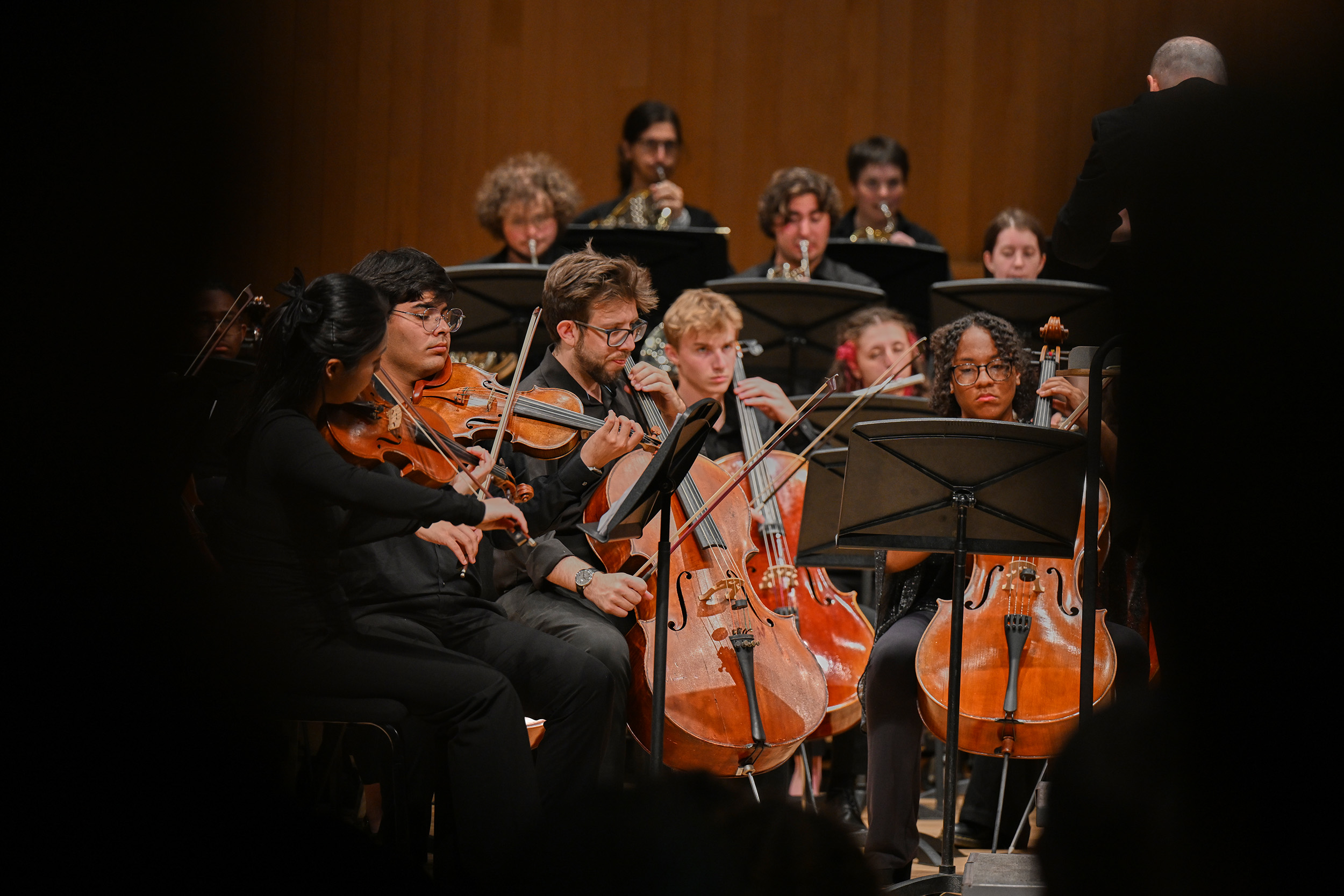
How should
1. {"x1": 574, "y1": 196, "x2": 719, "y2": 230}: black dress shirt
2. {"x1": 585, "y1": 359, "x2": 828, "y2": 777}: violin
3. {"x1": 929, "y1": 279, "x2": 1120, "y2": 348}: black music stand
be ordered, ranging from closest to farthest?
{"x1": 585, "y1": 359, "x2": 828, "y2": 777}: violin, {"x1": 929, "y1": 279, "x2": 1120, "y2": 348}: black music stand, {"x1": 574, "y1": 196, "x2": 719, "y2": 230}: black dress shirt

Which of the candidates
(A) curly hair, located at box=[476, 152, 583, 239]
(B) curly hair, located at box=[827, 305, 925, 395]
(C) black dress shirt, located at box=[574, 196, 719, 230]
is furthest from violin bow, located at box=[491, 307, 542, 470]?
(C) black dress shirt, located at box=[574, 196, 719, 230]

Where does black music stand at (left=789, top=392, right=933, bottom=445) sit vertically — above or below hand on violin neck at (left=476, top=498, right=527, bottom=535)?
above

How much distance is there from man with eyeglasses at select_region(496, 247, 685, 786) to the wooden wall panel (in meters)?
2.72

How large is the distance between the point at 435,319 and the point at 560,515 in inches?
17.3

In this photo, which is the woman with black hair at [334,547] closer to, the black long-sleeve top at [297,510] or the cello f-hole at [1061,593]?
the black long-sleeve top at [297,510]

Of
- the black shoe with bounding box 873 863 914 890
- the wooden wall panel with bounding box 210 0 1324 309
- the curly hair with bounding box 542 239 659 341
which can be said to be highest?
the wooden wall panel with bounding box 210 0 1324 309

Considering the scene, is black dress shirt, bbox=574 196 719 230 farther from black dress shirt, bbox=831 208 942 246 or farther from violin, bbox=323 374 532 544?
violin, bbox=323 374 532 544

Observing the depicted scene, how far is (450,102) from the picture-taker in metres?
5.53

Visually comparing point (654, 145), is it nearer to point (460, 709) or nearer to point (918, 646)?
point (918, 646)

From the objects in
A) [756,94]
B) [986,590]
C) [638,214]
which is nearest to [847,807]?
[986,590]

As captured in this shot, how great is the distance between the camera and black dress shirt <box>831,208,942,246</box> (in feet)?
15.7

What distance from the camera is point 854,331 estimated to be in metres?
3.59

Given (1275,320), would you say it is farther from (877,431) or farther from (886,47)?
(886,47)

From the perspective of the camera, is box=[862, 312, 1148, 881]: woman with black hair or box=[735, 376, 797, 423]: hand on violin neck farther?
box=[735, 376, 797, 423]: hand on violin neck
